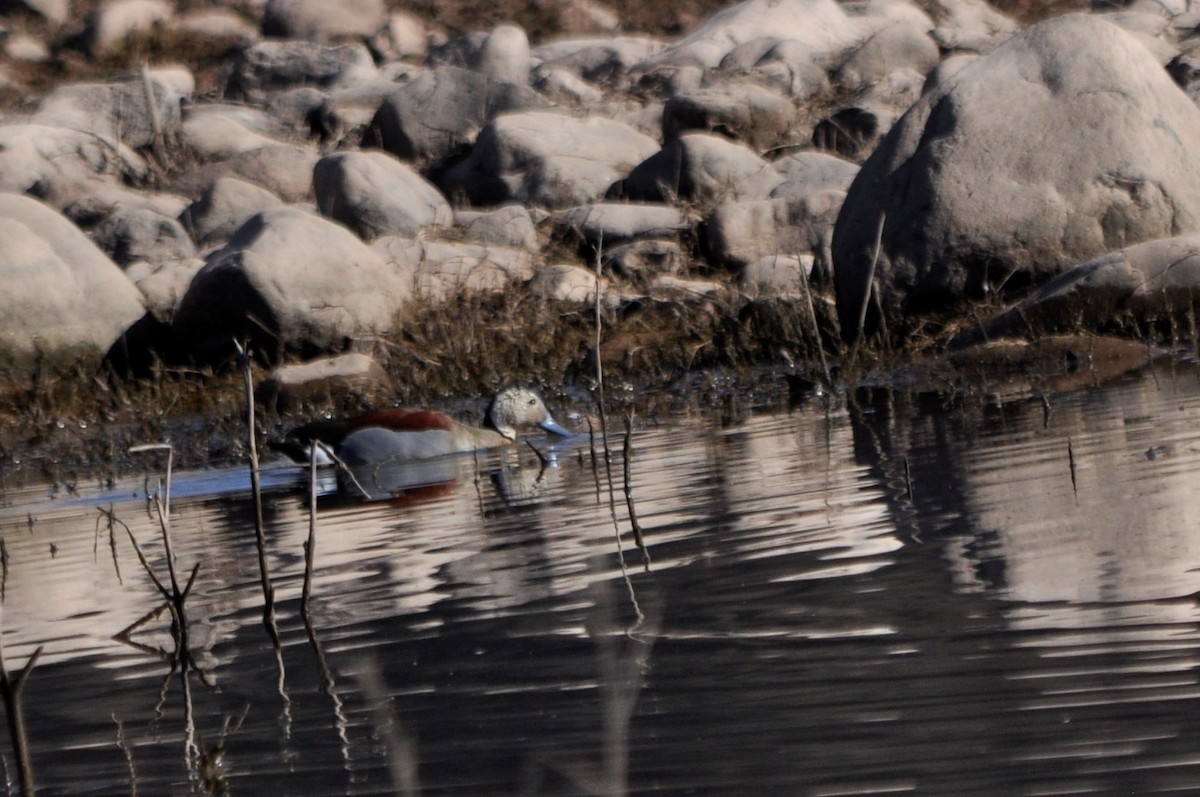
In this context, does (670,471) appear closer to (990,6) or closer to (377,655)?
(377,655)

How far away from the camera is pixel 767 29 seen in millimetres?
29109

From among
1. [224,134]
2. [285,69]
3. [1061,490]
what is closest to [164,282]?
[224,134]

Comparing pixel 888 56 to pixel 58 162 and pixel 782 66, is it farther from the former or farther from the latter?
pixel 58 162

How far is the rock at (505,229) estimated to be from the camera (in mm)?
17672

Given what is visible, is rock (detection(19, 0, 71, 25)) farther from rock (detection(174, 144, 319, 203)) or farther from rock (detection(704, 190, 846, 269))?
rock (detection(704, 190, 846, 269))

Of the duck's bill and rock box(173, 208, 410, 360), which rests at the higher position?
rock box(173, 208, 410, 360)

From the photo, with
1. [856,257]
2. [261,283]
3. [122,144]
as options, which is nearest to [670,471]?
[856,257]

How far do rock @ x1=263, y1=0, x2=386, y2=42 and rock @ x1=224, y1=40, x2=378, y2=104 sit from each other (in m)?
3.76

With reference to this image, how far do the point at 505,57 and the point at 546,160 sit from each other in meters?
9.36

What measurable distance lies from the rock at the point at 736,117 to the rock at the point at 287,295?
26.9ft

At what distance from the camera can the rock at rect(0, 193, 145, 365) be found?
48.3 feet

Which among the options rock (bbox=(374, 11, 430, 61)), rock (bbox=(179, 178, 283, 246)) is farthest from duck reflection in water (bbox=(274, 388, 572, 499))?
rock (bbox=(374, 11, 430, 61))

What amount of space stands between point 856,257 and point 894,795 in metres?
9.09

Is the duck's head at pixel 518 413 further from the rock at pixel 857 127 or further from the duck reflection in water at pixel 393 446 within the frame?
the rock at pixel 857 127
